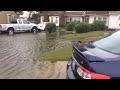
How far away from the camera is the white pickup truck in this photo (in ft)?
78.8

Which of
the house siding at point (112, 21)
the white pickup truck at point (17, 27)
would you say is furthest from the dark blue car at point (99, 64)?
the house siding at point (112, 21)

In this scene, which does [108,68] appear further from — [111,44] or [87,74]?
[111,44]

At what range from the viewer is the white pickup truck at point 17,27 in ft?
78.8

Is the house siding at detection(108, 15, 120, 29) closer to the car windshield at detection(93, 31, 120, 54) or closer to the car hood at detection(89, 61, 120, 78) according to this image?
the car windshield at detection(93, 31, 120, 54)

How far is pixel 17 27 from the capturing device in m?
24.8

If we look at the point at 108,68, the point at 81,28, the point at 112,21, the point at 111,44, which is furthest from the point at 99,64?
the point at 112,21

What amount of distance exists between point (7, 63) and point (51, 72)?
2.13 metres

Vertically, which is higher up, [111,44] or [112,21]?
[111,44]

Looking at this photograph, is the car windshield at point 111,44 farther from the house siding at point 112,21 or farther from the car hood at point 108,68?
the house siding at point 112,21

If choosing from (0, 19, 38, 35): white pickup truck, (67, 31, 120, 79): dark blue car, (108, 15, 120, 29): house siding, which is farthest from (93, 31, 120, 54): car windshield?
(108, 15, 120, 29): house siding

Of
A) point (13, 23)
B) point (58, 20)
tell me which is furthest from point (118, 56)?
point (58, 20)

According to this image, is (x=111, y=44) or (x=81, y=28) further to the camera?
(x=81, y=28)

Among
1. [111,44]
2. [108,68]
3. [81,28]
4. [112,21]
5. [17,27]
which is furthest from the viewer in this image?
[112,21]
